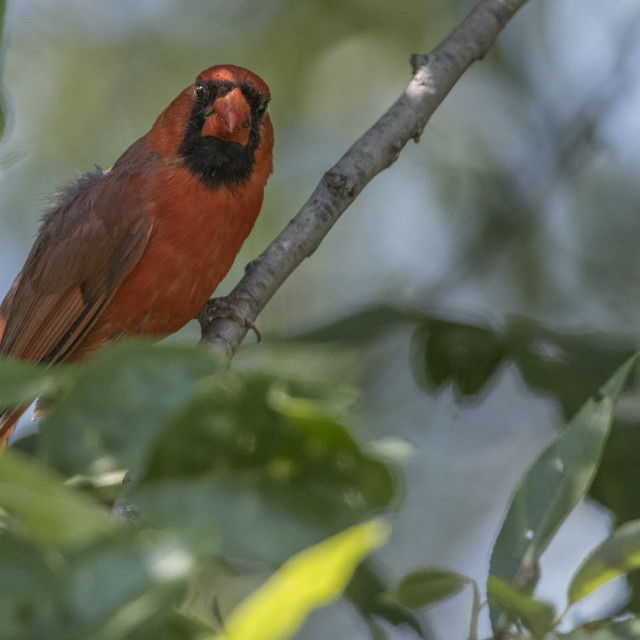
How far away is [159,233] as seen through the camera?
10.9 feet

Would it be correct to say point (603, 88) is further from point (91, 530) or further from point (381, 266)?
point (91, 530)

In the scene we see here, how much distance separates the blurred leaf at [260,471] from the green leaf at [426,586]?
0.79ft

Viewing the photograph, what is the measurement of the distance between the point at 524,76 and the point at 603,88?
0.62 m

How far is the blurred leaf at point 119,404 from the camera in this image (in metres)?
0.92

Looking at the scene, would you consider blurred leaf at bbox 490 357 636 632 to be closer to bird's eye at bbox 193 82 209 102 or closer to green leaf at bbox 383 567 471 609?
green leaf at bbox 383 567 471 609

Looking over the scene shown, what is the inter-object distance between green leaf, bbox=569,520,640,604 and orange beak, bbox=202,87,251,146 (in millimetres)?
2455

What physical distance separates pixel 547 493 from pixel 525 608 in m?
0.31

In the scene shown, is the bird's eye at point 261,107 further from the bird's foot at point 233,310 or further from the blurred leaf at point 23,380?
the blurred leaf at point 23,380

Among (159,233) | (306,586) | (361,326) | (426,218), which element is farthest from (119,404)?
(426,218)

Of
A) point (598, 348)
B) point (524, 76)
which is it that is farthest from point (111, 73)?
point (598, 348)

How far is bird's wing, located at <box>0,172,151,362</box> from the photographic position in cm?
335

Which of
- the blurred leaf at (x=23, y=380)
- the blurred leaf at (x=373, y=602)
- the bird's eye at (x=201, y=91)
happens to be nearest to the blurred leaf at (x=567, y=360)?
the blurred leaf at (x=373, y=602)

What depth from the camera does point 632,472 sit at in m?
2.39

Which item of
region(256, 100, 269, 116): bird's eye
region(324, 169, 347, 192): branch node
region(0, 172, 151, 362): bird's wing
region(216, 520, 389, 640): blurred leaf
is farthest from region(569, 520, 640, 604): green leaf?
region(256, 100, 269, 116): bird's eye
